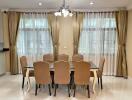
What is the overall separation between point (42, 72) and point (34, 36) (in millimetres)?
2896

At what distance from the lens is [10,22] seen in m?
7.52

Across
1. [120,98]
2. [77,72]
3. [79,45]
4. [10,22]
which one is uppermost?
[10,22]

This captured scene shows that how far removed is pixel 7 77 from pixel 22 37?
1657 millimetres

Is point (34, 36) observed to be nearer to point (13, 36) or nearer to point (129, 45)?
point (13, 36)

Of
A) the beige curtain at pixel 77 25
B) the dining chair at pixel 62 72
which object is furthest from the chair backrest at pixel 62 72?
the beige curtain at pixel 77 25

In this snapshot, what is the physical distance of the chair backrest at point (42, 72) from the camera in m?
4.98

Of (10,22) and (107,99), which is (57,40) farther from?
(107,99)

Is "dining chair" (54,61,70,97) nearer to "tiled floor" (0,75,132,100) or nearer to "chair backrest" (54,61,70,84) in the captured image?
"chair backrest" (54,61,70,84)

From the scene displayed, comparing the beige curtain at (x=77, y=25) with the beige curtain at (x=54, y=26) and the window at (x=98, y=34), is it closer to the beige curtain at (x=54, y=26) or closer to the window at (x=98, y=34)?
the window at (x=98, y=34)

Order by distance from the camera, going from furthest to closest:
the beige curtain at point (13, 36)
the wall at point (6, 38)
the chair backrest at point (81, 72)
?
the wall at point (6, 38)
the beige curtain at point (13, 36)
the chair backrest at point (81, 72)

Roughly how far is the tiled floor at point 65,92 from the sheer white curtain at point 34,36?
1.38 meters

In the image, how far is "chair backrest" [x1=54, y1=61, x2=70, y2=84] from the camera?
4.94 meters

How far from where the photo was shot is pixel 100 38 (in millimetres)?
7465

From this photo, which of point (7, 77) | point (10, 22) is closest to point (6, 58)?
point (7, 77)
